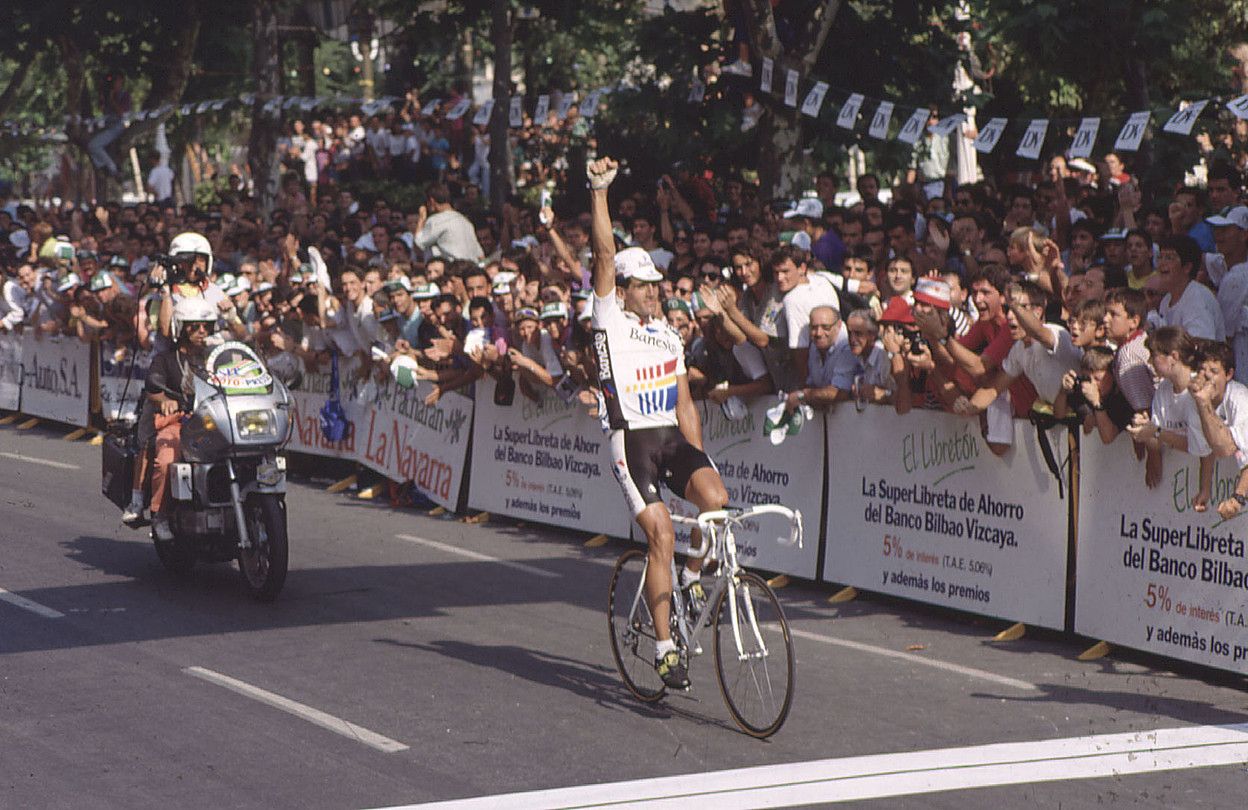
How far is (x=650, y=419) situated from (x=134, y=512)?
532 centimetres

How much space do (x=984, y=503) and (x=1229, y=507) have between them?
211 centimetres

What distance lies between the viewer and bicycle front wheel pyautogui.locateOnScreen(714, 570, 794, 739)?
27.5ft

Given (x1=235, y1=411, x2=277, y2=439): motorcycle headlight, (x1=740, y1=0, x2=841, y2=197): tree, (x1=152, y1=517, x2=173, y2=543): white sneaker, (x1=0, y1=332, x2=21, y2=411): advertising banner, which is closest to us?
(x1=235, y1=411, x2=277, y2=439): motorcycle headlight

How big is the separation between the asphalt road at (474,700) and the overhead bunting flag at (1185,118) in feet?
14.3

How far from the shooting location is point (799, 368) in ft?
43.6

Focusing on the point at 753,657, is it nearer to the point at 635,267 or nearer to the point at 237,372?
the point at 635,267

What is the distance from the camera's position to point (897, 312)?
1260 centimetres

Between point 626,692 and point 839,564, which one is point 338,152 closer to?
point 839,564

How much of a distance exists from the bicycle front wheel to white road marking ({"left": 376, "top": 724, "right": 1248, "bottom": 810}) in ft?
1.45

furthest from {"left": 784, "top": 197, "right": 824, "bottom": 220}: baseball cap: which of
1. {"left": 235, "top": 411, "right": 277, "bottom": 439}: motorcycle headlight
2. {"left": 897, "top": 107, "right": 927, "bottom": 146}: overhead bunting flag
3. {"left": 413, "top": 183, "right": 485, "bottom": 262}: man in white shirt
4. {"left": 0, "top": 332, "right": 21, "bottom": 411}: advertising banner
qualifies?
{"left": 0, "top": 332, "right": 21, "bottom": 411}: advertising banner

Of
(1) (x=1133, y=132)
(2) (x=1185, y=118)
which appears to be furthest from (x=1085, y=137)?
(2) (x=1185, y=118)

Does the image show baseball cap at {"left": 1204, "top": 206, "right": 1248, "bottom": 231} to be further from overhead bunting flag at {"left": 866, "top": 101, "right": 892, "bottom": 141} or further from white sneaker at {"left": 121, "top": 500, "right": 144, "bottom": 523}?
white sneaker at {"left": 121, "top": 500, "right": 144, "bottom": 523}

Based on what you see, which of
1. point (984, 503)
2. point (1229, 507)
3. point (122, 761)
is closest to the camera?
point (122, 761)

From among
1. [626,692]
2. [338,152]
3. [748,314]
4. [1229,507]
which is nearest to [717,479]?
[626,692]
